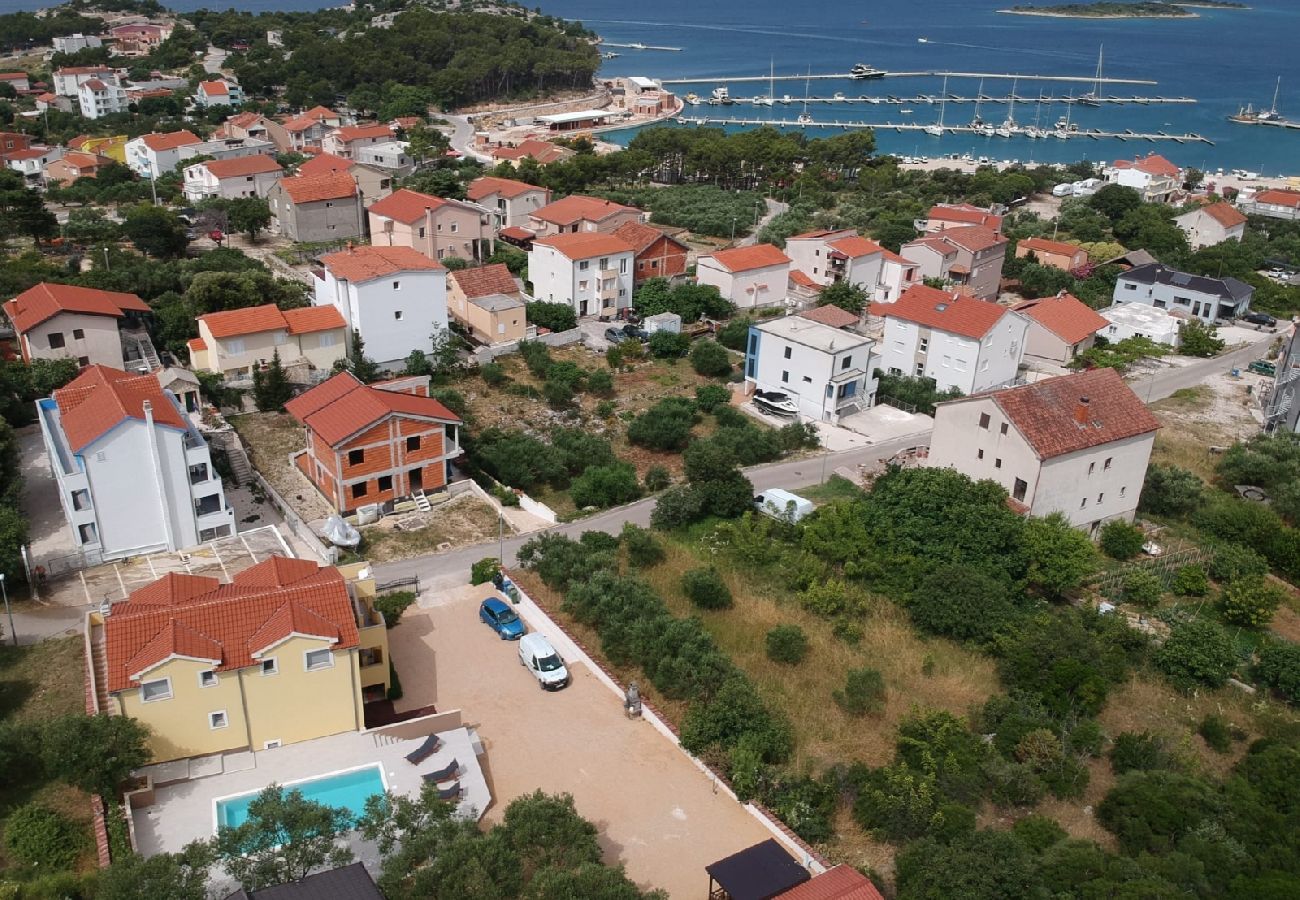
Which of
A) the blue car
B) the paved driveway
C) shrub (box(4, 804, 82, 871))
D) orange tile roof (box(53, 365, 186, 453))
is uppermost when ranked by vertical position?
orange tile roof (box(53, 365, 186, 453))

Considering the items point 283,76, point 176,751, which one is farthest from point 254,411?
point 283,76

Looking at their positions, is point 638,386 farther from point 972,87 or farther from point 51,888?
point 972,87

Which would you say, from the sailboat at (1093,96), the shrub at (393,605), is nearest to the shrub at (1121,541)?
the shrub at (393,605)

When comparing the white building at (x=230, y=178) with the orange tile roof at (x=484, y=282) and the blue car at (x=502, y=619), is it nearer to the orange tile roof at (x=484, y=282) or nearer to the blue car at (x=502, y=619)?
the orange tile roof at (x=484, y=282)

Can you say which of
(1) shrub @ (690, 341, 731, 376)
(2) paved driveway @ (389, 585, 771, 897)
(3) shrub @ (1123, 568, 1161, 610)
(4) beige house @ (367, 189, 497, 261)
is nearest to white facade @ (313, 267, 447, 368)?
(1) shrub @ (690, 341, 731, 376)

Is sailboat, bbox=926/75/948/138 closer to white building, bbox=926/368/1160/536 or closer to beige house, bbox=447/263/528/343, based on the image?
beige house, bbox=447/263/528/343
